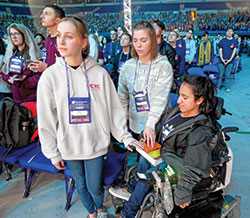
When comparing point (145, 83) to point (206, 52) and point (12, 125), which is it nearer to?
point (12, 125)

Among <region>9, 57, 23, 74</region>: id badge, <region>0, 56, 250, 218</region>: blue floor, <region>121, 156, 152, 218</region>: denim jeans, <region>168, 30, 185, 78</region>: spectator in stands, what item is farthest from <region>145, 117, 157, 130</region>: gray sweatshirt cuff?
<region>168, 30, 185, 78</region>: spectator in stands

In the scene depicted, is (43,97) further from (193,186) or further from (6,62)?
(6,62)

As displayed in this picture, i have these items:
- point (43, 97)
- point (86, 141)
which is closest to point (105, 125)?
point (86, 141)

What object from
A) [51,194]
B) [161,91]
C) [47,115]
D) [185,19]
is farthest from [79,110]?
[185,19]

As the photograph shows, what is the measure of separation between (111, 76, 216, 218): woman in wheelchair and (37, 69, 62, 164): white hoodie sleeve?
66cm

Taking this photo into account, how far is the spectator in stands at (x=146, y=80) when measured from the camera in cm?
132

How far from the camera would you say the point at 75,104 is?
1156mm

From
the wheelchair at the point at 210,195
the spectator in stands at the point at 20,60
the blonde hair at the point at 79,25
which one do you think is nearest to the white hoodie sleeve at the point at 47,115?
the blonde hair at the point at 79,25

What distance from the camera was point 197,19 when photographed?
12.1m

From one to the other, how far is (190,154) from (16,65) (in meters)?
1.90

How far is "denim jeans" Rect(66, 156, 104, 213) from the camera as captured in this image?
51.3 inches

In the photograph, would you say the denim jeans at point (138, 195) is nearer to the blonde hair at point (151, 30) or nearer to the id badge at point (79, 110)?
the id badge at point (79, 110)

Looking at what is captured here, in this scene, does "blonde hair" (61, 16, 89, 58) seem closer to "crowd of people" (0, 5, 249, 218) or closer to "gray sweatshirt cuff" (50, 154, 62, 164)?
"crowd of people" (0, 5, 249, 218)

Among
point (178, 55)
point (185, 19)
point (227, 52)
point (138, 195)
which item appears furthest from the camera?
point (185, 19)
